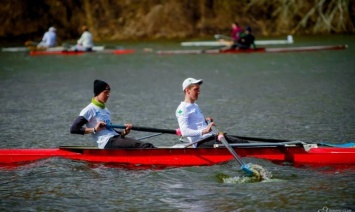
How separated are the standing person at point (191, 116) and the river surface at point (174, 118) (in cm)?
59

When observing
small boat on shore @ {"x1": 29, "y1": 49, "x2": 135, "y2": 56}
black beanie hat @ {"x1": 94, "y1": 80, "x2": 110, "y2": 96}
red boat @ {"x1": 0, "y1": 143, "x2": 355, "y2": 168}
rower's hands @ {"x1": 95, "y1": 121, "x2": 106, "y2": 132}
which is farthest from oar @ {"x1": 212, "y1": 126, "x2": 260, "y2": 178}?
small boat on shore @ {"x1": 29, "y1": 49, "x2": 135, "y2": 56}

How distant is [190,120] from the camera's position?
39.3 ft

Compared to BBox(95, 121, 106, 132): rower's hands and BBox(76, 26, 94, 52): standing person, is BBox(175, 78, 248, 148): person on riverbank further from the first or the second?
BBox(76, 26, 94, 52): standing person

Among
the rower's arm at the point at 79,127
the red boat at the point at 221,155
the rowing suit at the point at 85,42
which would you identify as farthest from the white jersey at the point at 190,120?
the rowing suit at the point at 85,42

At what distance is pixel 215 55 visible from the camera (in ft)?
114

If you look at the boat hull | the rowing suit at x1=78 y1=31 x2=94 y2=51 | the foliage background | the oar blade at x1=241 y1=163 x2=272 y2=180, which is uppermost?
the foliage background

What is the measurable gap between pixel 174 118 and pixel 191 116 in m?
6.18

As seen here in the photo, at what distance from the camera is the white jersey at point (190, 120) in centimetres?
1183

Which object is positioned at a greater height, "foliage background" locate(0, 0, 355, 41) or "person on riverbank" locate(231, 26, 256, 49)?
"foliage background" locate(0, 0, 355, 41)

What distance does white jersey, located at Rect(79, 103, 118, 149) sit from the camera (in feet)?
39.0

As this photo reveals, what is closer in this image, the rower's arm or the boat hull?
the rower's arm

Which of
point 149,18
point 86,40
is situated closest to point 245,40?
point 86,40

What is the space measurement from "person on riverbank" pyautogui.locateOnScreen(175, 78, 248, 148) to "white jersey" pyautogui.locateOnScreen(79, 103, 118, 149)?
3.96 feet

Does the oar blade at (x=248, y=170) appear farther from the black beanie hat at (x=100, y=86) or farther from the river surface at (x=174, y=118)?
the black beanie hat at (x=100, y=86)
